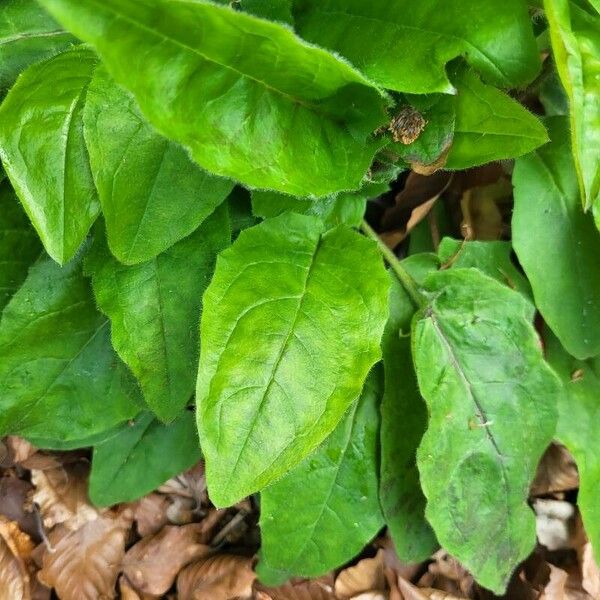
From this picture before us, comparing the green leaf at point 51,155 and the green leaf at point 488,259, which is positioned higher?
the green leaf at point 51,155

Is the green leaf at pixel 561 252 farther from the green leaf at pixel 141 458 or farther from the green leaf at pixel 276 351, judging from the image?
the green leaf at pixel 141 458

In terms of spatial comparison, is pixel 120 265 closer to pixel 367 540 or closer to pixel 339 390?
pixel 339 390

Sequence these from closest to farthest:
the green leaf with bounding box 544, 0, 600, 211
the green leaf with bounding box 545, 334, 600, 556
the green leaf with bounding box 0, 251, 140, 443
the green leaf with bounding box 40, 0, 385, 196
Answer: the green leaf with bounding box 40, 0, 385, 196, the green leaf with bounding box 544, 0, 600, 211, the green leaf with bounding box 0, 251, 140, 443, the green leaf with bounding box 545, 334, 600, 556

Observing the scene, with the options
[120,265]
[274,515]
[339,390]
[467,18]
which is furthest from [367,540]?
[467,18]

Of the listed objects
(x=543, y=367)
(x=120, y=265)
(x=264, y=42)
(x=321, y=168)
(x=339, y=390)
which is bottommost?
(x=543, y=367)

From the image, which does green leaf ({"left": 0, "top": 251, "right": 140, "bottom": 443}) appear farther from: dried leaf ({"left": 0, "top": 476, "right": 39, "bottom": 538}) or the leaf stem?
the leaf stem

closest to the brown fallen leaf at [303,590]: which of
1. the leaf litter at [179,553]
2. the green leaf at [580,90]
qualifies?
the leaf litter at [179,553]

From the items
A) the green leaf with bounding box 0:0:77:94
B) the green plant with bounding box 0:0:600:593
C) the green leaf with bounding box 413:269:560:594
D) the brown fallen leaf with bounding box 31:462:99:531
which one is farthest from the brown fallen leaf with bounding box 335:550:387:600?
the green leaf with bounding box 0:0:77:94
